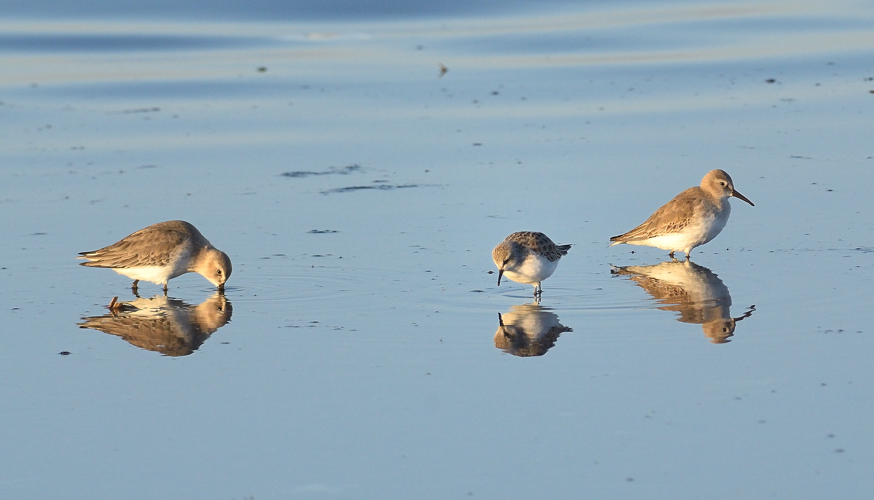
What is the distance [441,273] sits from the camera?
10.8 m

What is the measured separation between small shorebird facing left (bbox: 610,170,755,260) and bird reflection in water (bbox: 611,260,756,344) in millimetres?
239

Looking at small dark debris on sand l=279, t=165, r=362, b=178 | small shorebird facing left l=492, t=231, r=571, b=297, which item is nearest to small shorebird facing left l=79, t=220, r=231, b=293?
small shorebird facing left l=492, t=231, r=571, b=297

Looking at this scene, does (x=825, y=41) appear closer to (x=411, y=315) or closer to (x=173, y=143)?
(x=173, y=143)

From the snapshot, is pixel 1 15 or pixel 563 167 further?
pixel 1 15

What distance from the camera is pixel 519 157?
16156 mm

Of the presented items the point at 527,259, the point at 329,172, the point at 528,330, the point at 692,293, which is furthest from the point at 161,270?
the point at 329,172

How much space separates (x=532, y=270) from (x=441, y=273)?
43.8 inches

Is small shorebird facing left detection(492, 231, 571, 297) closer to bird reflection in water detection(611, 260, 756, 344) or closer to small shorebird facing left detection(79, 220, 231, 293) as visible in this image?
bird reflection in water detection(611, 260, 756, 344)

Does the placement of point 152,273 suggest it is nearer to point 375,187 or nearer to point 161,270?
point 161,270

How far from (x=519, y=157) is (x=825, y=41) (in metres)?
11.1

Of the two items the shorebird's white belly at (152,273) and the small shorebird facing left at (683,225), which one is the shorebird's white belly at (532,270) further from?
the shorebird's white belly at (152,273)

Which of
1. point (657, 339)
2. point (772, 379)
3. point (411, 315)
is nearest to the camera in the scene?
point (772, 379)

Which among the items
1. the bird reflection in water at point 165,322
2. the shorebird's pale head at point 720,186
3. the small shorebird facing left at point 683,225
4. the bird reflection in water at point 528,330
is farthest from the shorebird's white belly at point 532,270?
the shorebird's pale head at point 720,186

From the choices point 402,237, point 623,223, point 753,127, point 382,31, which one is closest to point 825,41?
point 753,127
